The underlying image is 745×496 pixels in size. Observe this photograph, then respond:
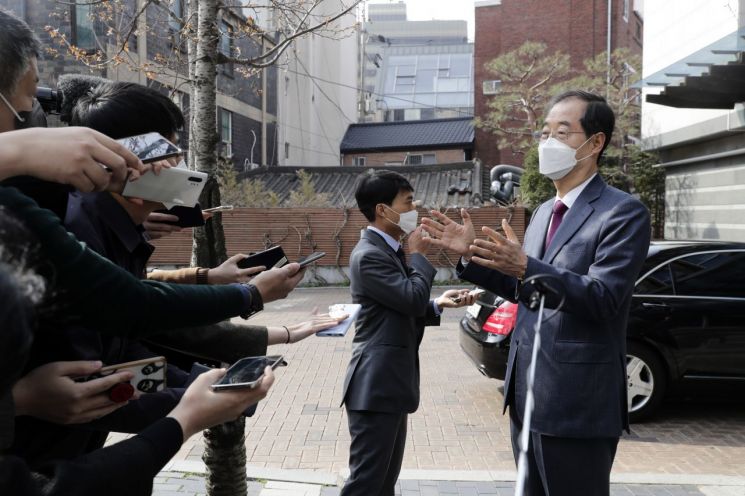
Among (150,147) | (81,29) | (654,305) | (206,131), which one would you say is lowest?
(654,305)

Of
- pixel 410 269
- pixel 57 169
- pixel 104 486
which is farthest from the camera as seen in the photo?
pixel 410 269

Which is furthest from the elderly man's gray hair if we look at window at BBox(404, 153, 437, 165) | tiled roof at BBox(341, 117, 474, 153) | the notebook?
window at BBox(404, 153, 437, 165)

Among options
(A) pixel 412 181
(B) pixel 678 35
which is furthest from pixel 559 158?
(A) pixel 412 181

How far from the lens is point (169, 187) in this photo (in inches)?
75.6

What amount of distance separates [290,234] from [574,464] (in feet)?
50.7

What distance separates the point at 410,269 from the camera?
3355 millimetres

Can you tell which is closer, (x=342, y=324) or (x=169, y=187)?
(x=169, y=187)

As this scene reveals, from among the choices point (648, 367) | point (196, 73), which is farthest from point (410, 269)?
point (648, 367)

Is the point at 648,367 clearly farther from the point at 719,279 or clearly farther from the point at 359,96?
the point at 359,96

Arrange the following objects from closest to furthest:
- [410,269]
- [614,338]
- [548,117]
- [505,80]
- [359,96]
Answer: [614,338]
[548,117]
[410,269]
[505,80]
[359,96]

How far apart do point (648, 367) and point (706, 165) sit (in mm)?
9814

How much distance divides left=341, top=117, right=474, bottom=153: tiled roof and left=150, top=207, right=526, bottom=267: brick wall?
13967 mm

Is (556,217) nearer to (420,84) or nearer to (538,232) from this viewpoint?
(538,232)

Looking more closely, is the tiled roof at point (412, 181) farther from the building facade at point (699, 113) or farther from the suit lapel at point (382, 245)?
the suit lapel at point (382, 245)
